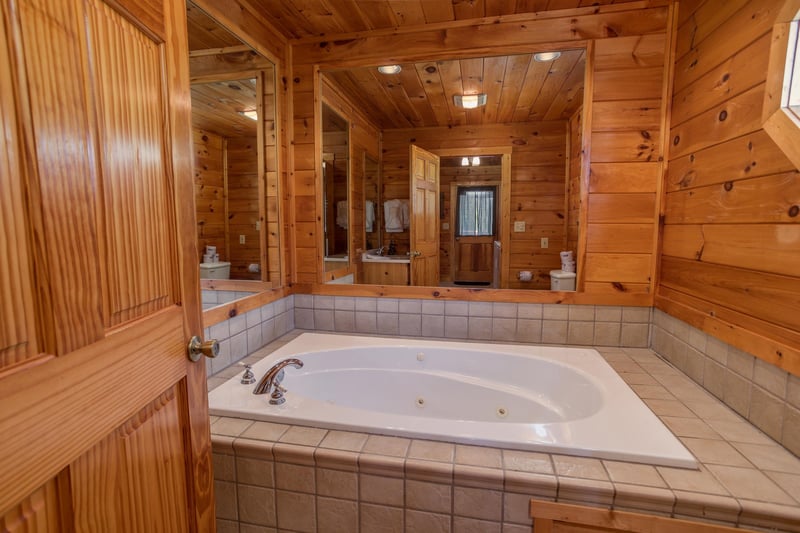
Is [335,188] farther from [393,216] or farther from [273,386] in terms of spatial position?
[273,386]

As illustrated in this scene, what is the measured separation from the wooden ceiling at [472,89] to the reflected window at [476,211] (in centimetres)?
61

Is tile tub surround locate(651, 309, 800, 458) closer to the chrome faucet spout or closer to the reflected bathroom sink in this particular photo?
the chrome faucet spout

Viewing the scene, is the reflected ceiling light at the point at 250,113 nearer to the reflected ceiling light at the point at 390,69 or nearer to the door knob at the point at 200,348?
the reflected ceiling light at the point at 390,69

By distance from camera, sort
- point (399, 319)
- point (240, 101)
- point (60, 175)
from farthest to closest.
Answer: point (399, 319) → point (240, 101) → point (60, 175)

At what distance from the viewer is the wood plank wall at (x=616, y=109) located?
183 centimetres

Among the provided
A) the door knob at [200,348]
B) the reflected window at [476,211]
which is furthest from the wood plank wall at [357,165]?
the door knob at [200,348]

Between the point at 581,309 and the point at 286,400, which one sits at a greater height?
the point at 581,309

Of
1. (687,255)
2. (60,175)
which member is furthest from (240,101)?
(687,255)

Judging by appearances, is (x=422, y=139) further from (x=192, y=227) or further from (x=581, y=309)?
(x=192, y=227)

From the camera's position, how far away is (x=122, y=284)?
2.10ft

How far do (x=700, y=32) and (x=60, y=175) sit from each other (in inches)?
90.0

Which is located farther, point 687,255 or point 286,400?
point 687,255

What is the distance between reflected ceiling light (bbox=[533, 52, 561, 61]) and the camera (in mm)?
1992

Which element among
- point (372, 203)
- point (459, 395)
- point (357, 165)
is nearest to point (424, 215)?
point (372, 203)
